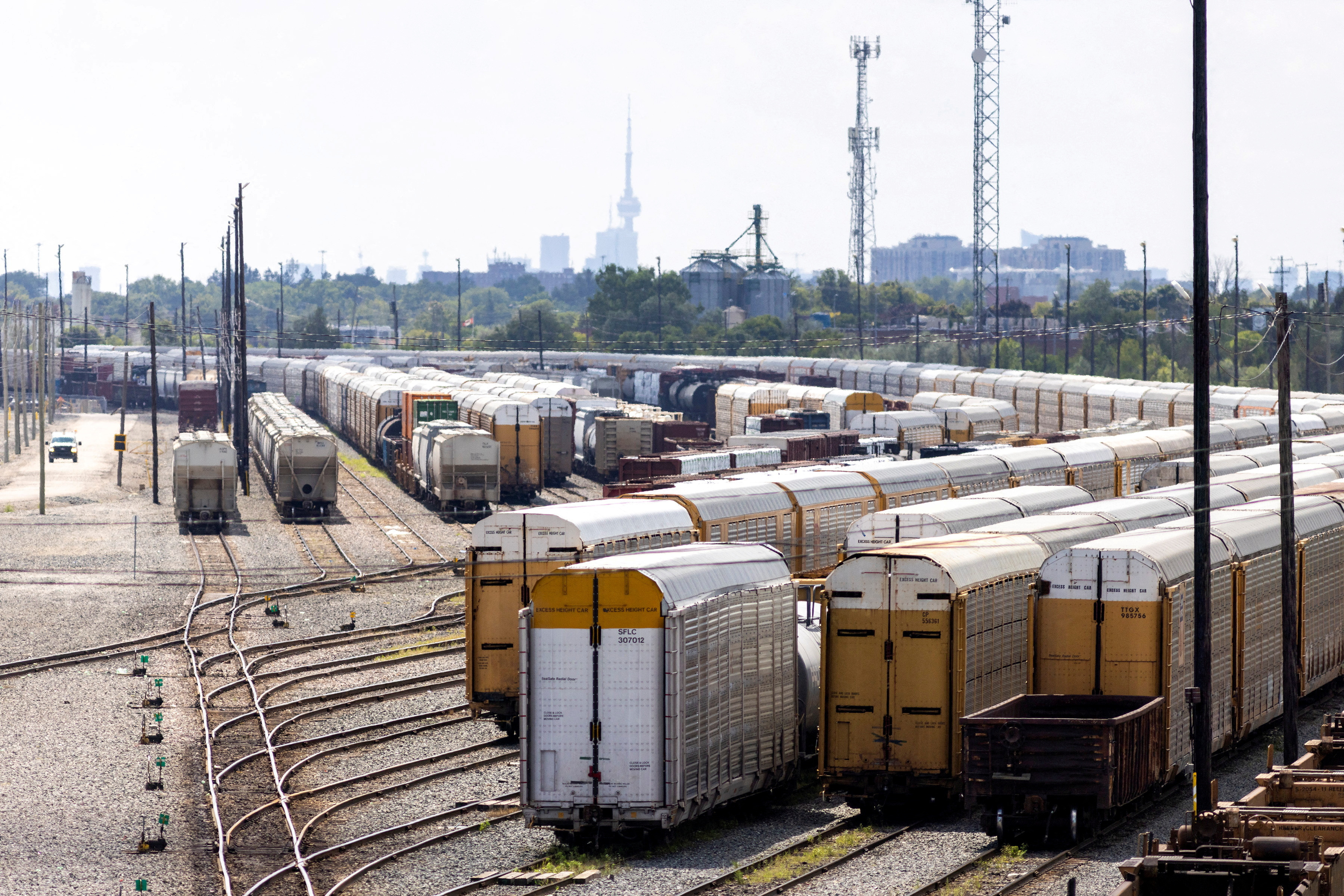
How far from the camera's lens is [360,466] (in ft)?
245

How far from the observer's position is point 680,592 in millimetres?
18250

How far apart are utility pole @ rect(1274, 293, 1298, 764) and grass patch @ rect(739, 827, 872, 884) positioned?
19.6 feet

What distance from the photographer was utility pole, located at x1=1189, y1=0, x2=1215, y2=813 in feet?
56.7

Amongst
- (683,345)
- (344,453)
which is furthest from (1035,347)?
(344,453)

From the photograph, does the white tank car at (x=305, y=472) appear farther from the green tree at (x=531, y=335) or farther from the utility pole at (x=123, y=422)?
the green tree at (x=531, y=335)

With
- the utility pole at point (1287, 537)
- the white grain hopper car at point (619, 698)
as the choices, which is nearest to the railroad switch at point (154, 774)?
the white grain hopper car at point (619, 698)

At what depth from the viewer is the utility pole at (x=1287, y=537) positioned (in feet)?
67.9

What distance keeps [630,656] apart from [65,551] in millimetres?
34329

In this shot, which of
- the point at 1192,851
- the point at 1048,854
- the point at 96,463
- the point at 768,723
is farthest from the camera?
the point at 96,463

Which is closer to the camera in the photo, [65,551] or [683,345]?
[65,551]

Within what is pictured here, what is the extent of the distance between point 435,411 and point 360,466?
12026 millimetres

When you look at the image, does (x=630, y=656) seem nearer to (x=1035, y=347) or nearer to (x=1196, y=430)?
(x=1196, y=430)

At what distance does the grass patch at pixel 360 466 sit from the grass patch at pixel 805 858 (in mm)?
52225

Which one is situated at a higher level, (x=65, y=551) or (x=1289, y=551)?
(x=1289, y=551)
